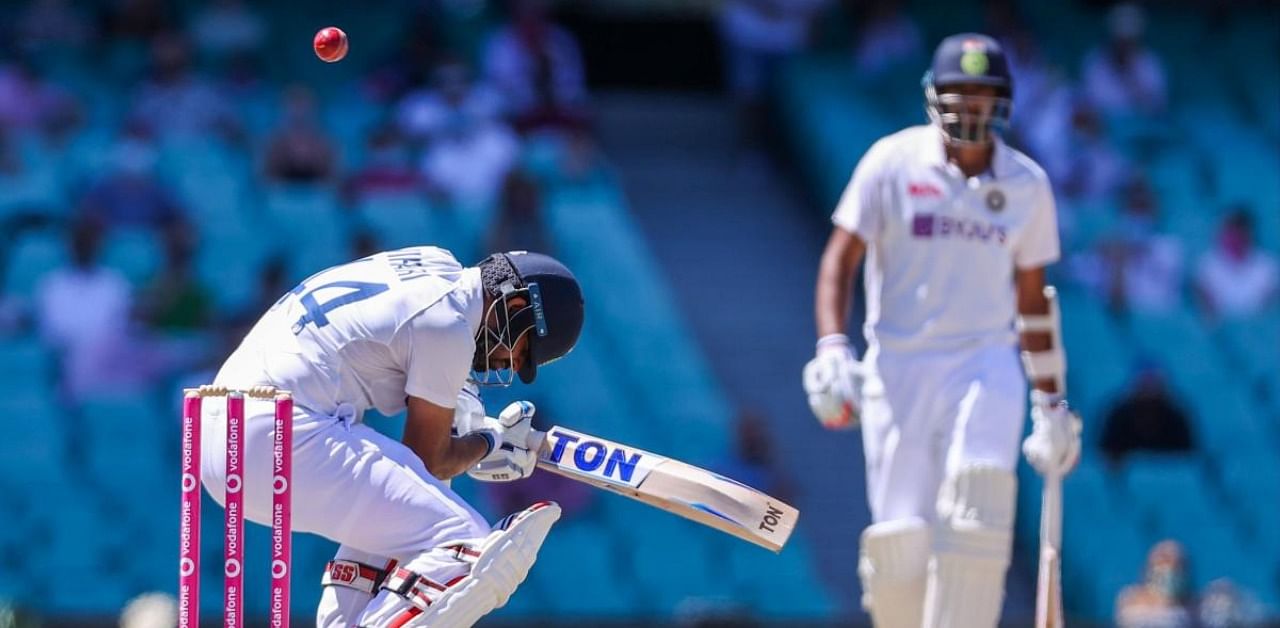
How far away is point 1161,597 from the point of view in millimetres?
8836

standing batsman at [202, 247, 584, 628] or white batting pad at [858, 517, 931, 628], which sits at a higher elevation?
standing batsman at [202, 247, 584, 628]

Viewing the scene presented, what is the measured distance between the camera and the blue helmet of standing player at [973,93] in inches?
233

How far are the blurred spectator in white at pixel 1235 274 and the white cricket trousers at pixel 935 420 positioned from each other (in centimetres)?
586

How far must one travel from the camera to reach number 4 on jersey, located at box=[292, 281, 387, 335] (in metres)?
4.67

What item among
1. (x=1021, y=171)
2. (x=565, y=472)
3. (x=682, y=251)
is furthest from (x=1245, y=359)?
(x=565, y=472)

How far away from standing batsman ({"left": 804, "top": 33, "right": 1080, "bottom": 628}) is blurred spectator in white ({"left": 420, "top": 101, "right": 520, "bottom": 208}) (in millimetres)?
5040

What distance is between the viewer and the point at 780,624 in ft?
28.3

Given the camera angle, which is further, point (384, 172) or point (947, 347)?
point (384, 172)

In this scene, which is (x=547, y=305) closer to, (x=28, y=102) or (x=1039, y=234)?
(x=1039, y=234)

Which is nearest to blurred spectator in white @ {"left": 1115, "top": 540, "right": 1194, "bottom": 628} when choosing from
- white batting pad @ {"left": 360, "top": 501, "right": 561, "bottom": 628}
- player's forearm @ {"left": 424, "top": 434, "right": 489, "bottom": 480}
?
player's forearm @ {"left": 424, "top": 434, "right": 489, "bottom": 480}

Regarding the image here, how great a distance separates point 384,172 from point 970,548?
5.78 metres

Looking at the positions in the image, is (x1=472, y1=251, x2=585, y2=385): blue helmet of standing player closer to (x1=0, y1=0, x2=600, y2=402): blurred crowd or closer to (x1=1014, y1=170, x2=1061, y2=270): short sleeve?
(x1=1014, y1=170, x2=1061, y2=270): short sleeve

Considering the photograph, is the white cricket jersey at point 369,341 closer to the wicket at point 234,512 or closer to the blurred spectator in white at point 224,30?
the wicket at point 234,512

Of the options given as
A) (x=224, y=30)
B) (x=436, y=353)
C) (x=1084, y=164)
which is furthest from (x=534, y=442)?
(x=1084, y=164)
